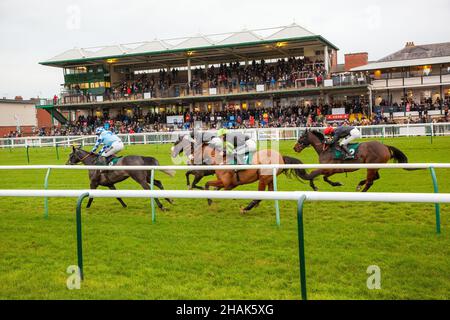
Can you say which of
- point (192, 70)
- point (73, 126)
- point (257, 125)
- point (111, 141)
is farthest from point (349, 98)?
point (111, 141)

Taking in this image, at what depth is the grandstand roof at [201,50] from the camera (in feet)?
108

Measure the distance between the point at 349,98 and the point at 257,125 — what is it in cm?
855

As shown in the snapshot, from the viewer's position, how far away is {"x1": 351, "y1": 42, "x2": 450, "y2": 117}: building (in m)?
30.8

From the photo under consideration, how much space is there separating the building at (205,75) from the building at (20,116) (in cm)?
1200

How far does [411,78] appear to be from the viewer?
31.5 m

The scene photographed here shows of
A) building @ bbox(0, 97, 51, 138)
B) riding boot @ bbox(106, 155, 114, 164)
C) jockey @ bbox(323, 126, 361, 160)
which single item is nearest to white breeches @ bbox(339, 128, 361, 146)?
jockey @ bbox(323, 126, 361, 160)

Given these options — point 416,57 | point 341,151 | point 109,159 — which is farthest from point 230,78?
point 109,159

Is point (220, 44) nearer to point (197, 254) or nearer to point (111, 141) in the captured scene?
point (111, 141)

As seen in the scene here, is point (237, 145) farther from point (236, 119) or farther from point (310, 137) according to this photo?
point (236, 119)

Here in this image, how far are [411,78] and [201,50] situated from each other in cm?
1484

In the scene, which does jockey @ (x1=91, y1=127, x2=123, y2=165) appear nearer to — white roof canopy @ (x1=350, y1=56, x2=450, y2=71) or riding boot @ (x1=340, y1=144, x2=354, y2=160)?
riding boot @ (x1=340, y1=144, x2=354, y2=160)

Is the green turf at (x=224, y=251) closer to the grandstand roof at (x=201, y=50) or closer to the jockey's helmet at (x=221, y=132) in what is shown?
the jockey's helmet at (x=221, y=132)

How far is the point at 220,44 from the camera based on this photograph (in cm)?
3403

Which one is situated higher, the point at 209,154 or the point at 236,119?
the point at 236,119
